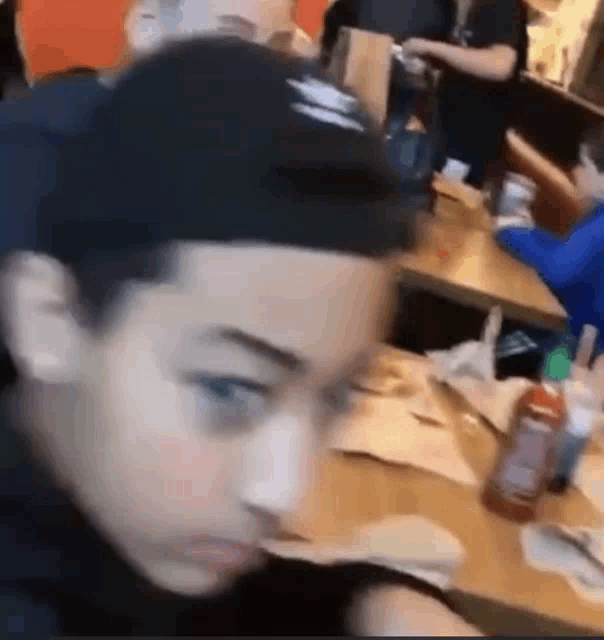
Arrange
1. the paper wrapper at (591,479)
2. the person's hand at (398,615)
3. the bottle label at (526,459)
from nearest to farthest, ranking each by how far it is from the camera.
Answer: the person's hand at (398,615) < the bottle label at (526,459) < the paper wrapper at (591,479)

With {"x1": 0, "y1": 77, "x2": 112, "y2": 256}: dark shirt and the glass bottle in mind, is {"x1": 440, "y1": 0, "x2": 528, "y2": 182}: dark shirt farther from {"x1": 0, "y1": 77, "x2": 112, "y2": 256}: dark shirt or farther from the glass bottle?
{"x1": 0, "y1": 77, "x2": 112, "y2": 256}: dark shirt

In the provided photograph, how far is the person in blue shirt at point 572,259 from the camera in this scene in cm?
198

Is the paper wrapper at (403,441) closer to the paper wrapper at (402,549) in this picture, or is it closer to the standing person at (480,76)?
the paper wrapper at (402,549)

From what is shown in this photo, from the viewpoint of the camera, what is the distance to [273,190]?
1.73 ft

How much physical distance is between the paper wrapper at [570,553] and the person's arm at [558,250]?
0.90 metres

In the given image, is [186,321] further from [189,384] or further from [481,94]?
[481,94]

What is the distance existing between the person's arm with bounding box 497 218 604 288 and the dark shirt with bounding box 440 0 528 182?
36 cm

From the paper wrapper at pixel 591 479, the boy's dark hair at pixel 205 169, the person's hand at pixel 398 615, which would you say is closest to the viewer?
the boy's dark hair at pixel 205 169

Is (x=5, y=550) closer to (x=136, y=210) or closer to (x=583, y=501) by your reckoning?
(x=136, y=210)

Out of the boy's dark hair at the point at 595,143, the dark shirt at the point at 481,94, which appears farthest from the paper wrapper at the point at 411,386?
the boy's dark hair at the point at 595,143

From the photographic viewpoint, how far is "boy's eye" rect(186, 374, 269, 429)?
55cm

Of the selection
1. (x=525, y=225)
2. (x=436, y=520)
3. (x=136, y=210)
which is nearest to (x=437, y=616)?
(x=136, y=210)

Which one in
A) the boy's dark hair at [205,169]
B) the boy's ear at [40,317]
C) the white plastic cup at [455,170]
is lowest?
the white plastic cup at [455,170]

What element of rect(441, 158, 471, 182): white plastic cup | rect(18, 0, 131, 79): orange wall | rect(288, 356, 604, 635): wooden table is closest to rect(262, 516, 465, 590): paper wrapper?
rect(288, 356, 604, 635): wooden table
